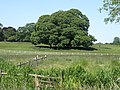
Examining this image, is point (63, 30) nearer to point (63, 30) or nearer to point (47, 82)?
point (63, 30)

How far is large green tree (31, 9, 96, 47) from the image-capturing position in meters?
104

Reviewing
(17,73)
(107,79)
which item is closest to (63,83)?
(107,79)

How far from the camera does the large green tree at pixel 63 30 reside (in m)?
104

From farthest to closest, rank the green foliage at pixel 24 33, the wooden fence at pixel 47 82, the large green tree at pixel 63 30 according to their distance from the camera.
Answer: the green foliage at pixel 24 33 < the large green tree at pixel 63 30 < the wooden fence at pixel 47 82

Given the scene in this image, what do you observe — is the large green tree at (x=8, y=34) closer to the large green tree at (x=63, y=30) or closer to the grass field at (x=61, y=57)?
the large green tree at (x=63, y=30)

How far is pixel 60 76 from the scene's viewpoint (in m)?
17.9

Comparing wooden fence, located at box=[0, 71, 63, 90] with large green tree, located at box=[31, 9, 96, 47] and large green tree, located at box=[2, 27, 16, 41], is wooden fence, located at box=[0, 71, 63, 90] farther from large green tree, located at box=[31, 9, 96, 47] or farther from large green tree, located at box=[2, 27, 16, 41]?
large green tree, located at box=[2, 27, 16, 41]

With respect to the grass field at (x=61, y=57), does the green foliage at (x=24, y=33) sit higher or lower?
higher

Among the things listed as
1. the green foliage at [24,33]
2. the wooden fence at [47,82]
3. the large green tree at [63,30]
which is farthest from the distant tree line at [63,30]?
the wooden fence at [47,82]

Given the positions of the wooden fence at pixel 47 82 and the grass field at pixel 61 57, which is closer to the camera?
the wooden fence at pixel 47 82

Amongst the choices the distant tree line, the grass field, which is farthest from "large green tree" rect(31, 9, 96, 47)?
the grass field

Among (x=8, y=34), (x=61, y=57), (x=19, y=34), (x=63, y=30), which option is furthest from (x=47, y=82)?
(x=8, y=34)

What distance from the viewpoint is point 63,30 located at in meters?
105

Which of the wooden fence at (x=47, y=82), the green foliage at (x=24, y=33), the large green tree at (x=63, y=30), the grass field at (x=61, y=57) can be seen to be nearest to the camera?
the wooden fence at (x=47, y=82)
